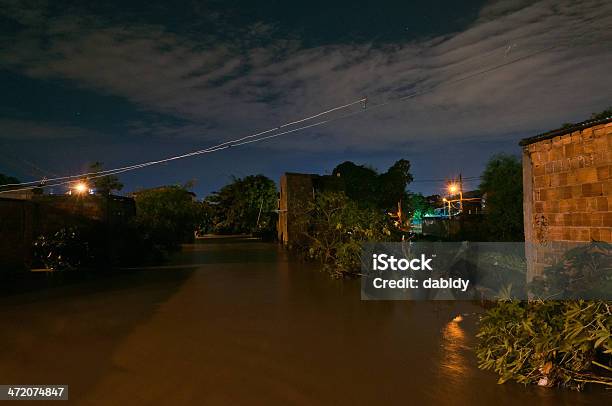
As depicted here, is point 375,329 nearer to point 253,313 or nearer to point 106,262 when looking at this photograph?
point 253,313

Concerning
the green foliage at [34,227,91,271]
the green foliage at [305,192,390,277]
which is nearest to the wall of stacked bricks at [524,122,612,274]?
the green foliage at [305,192,390,277]

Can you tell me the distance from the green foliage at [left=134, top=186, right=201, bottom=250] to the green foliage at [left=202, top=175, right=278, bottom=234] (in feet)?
21.8

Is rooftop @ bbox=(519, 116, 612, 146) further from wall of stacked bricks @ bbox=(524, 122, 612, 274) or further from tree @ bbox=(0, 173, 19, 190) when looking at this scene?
tree @ bbox=(0, 173, 19, 190)

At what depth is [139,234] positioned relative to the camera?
47.5 feet

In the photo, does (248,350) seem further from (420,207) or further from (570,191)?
(420,207)

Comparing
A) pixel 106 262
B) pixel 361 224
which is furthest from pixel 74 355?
pixel 106 262

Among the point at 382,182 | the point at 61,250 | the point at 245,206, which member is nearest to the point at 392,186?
the point at 382,182

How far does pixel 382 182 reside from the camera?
2844cm

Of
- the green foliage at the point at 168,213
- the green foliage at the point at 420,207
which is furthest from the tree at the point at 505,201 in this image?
the green foliage at the point at 420,207

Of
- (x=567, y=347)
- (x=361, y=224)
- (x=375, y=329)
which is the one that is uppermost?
(x=361, y=224)

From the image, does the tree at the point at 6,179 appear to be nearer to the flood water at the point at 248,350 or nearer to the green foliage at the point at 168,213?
the green foliage at the point at 168,213

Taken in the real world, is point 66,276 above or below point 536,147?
below

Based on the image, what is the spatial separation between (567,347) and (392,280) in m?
5.43

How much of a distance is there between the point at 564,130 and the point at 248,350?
5.06 meters
